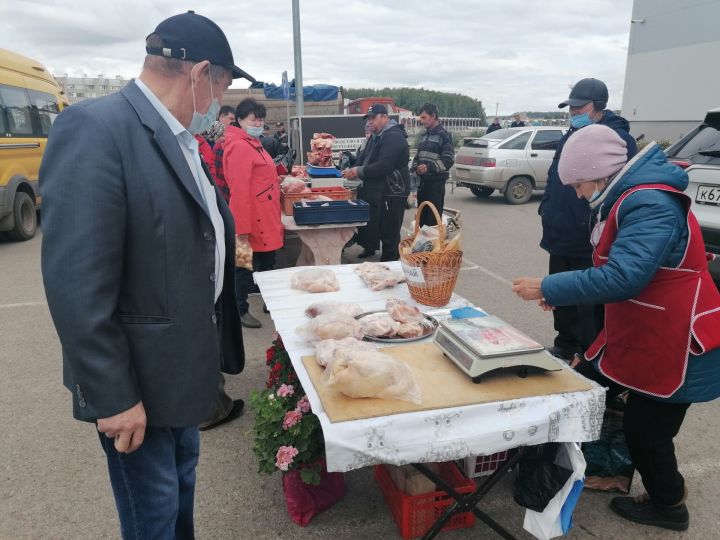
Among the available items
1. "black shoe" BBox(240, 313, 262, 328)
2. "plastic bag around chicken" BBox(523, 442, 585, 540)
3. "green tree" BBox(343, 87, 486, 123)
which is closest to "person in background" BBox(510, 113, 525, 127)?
"black shoe" BBox(240, 313, 262, 328)

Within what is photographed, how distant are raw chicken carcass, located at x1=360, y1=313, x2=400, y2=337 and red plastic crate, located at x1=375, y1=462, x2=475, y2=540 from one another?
706 mm

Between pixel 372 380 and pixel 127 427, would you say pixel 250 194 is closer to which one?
pixel 372 380

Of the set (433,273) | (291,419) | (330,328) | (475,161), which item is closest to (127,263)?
(330,328)

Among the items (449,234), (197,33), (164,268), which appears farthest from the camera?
(449,234)

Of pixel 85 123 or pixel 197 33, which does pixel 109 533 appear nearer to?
pixel 85 123

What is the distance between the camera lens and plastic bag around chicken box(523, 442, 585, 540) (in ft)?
6.13

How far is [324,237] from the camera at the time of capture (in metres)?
5.20

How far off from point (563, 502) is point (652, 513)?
32.1 inches

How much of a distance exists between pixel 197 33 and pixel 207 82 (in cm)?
15

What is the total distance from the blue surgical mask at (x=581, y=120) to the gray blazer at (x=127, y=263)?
3.21 m

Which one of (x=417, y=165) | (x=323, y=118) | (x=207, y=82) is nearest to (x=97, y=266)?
(x=207, y=82)

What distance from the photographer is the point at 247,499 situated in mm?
2594

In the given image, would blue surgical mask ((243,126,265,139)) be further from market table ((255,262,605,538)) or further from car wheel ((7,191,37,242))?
car wheel ((7,191,37,242))

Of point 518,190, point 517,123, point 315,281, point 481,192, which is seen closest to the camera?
point 315,281
